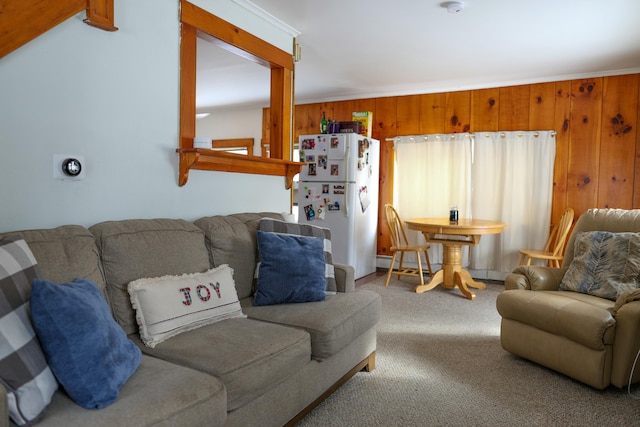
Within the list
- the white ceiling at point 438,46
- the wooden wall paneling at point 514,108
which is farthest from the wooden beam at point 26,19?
the wooden wall paneling at point 514,108

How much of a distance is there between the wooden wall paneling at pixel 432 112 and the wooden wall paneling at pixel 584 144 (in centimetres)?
140

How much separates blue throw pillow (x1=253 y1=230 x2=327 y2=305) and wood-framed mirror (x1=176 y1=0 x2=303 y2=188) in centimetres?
59

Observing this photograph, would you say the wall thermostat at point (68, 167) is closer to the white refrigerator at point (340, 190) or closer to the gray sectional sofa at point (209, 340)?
the gray sectional sofa at point (209, 340)

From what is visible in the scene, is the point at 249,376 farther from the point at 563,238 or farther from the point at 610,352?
the point at 563,238

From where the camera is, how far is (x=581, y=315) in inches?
95.4

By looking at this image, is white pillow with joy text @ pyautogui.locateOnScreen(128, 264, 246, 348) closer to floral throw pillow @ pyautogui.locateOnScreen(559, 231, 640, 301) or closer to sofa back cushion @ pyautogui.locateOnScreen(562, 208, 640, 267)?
floral throw pillow @ pyautogui.locateOnScreen(559, 231, 640, 301)

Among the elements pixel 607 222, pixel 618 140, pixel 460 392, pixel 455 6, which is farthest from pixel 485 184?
pixel 460 392

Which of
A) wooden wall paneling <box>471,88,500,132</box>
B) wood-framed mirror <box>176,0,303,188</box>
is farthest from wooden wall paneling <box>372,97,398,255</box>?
wood-framed mirror <box>176,0,303,188</box>

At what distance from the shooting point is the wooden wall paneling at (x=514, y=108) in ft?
16.9

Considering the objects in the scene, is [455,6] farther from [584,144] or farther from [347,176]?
[584,144]

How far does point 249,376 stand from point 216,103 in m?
5.69

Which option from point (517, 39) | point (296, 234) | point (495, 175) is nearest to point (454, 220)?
point (495, 175)

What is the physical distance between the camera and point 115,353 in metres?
1.39

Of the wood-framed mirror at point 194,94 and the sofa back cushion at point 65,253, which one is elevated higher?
the wood-framed mirror at point 194,94
